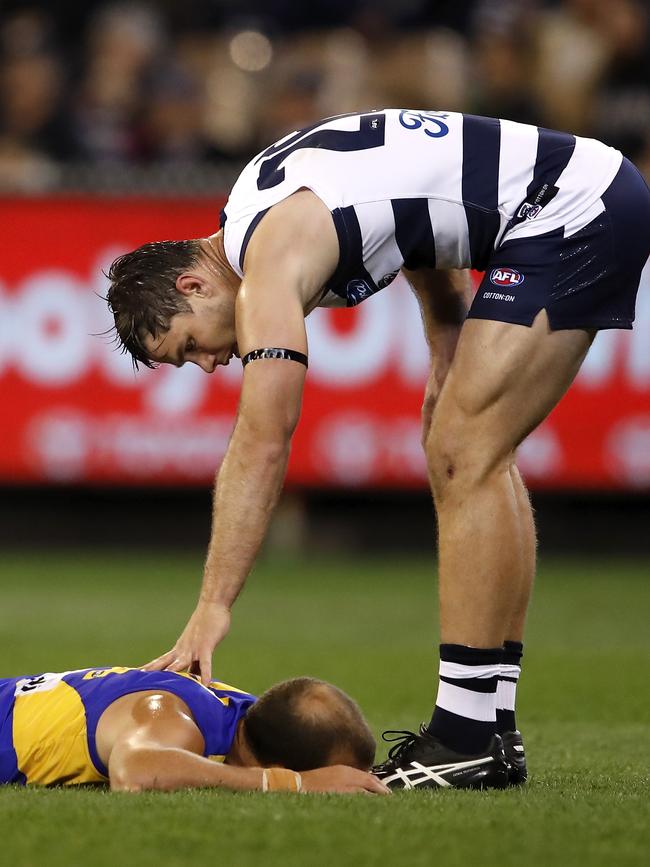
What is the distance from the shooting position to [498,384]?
3791 mm

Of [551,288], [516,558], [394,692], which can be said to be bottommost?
[394,692]

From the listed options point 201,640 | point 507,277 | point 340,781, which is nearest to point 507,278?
point 507,277

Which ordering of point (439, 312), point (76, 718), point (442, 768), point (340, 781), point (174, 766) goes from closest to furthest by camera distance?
point (174, 766) < point (340, 781) < point (76, 718) < point (442, 768) < point (439, 312)

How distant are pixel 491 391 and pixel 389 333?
622 cm

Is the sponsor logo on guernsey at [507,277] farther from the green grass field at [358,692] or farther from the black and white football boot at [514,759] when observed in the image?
the green grass field at [358,692]

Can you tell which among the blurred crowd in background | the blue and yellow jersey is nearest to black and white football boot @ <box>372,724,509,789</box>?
the blue and yellow jersey

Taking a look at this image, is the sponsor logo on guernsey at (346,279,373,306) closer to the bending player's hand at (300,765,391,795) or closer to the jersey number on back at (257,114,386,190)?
the jersey number on back at (257,114,386,190)

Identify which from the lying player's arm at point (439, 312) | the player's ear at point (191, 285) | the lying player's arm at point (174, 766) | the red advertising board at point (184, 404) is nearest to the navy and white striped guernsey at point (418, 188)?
the player's ear at point (191, 285)

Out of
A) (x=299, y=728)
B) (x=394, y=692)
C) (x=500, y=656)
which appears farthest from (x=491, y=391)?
(x=394, y=692)

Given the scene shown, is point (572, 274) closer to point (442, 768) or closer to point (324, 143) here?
point (324, 143)

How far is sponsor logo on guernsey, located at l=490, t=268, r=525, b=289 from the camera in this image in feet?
12.6

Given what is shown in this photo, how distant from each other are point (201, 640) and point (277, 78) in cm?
810

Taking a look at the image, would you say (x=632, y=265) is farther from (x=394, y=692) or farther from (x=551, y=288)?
(x=394, y=692)

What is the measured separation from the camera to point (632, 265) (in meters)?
3.94
